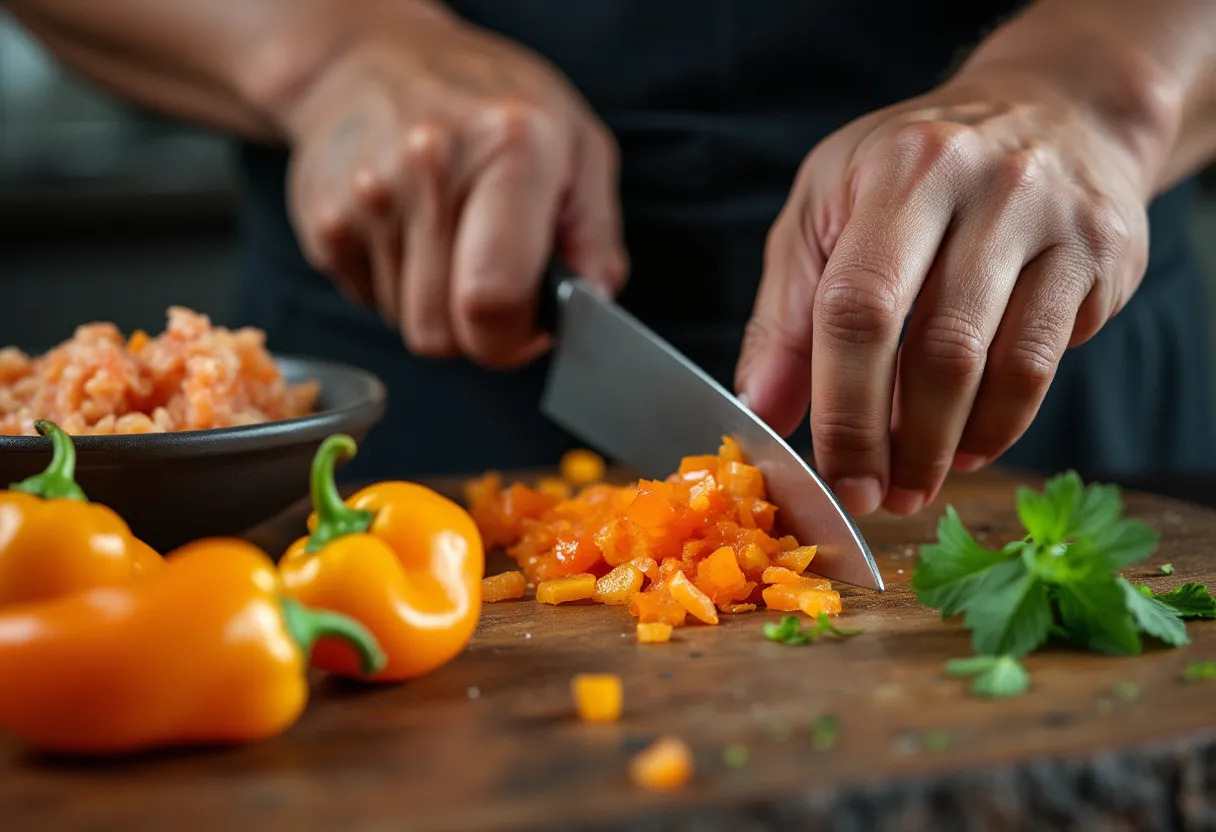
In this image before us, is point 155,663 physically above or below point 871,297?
below

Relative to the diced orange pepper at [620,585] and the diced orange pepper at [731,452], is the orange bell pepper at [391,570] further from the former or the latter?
the diced orange pepper at [731,452]

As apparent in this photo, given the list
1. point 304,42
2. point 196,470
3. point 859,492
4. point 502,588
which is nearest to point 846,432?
point 859,492

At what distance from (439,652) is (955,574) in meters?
0.52

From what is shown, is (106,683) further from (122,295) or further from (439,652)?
(122,295)

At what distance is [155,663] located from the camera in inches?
36.5

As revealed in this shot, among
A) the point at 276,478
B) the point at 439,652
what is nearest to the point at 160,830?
the point at 439,652

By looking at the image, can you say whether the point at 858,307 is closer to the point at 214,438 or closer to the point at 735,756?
the point at 735,756

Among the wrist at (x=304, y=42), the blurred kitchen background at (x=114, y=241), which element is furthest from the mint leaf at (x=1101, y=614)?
the blurred kitchen background at (x=114, y=241)

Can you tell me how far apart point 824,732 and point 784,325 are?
0.65 m

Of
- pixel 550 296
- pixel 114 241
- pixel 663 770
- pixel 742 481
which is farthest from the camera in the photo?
pixel 114 241

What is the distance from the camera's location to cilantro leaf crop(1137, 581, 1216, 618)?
125 cm

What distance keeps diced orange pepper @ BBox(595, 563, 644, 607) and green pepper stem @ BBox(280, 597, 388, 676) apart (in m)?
0.39

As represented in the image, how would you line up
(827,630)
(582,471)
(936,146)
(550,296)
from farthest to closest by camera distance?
(582,471) < (550,296) < (936,146) < (827,630)

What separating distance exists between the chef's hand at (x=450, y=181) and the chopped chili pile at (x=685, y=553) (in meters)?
0.54
